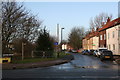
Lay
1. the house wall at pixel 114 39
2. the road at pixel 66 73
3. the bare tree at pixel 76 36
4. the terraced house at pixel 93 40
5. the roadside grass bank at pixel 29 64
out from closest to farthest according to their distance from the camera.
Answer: the road at pixel 66 73 → the roadside grass bank at pixel 29 64 → the house wall at pixel 114 39 → the terraced house at pixel 93 40 → the bare tree at pixel 76 36

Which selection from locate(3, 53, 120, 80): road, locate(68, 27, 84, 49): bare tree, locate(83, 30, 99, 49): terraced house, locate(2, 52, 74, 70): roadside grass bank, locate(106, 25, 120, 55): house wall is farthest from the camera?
locate(68, 27, 84, 49): bare tree

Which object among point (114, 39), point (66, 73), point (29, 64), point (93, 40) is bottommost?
point (29, 64)

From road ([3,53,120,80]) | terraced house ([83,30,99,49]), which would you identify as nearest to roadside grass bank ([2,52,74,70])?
road ([3,53,120,80])

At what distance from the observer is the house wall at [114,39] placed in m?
35.8

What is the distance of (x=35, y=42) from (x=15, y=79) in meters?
23.1

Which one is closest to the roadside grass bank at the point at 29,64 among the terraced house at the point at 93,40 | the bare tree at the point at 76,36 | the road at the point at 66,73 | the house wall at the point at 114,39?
the road at the point at 66,73

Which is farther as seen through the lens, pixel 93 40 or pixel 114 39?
pixel 93 40

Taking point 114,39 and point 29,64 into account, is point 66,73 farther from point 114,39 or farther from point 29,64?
point 114,39

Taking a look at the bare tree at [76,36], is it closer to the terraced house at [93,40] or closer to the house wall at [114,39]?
the terraced house at [93,40]

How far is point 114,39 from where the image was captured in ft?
125

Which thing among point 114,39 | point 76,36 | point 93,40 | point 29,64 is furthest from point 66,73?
point 76,36

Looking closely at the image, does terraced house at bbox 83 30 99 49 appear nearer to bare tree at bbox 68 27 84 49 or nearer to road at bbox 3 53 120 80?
bare tree at bbox 68 27 84 49

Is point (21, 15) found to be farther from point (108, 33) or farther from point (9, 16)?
point (108, 33)

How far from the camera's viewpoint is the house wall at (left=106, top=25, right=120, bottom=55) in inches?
1408
